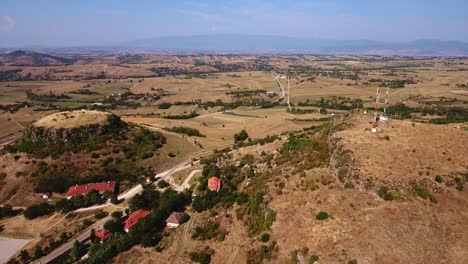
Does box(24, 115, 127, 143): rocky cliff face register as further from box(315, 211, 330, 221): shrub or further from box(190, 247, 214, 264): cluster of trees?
box(315, 211, 330, 221): shrub

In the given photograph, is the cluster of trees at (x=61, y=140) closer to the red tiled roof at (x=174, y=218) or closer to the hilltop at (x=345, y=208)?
the red tiled roof at (x=174, y=218)

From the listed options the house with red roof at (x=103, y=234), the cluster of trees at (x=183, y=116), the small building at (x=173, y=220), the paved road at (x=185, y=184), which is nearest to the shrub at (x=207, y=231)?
the small building at (x=173, y=220)

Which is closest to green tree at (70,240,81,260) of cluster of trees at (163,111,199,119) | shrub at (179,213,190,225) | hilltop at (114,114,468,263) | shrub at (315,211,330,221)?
hilltop at (114,114,468,263)

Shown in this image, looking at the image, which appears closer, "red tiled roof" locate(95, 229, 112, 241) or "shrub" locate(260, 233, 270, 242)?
"shrub" locate(260, 233, 270, 242)

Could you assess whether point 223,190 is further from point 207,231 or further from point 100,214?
point 100,214

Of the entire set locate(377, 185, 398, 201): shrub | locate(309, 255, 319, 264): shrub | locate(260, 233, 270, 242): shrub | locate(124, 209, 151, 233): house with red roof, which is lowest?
locate(124, 209, 151, 233): house with red roof

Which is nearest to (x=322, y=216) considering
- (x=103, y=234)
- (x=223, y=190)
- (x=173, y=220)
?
(x=223, y=190)

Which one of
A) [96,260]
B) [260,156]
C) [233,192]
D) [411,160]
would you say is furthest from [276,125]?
[96,260]

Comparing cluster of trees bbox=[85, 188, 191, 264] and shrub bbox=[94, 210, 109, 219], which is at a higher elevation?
cluster of trees bbox=[85, 188, 191, 264]
